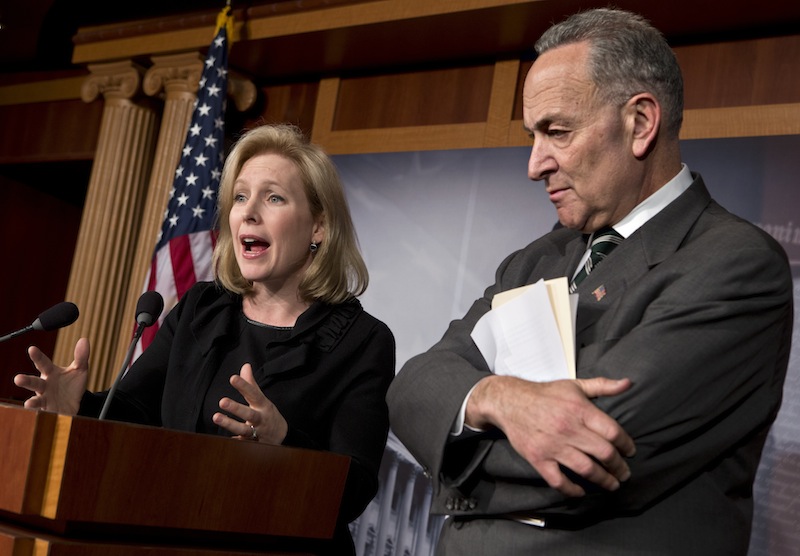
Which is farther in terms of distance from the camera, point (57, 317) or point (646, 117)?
point (57, 317)

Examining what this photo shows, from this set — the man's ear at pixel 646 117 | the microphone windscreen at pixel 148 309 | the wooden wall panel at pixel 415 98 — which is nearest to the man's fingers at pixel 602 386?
the man's ear at pixel 646 117

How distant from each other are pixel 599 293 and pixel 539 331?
204 millimetres

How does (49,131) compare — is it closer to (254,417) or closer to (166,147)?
(166,147)

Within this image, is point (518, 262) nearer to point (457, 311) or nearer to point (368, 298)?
point (457, 311)

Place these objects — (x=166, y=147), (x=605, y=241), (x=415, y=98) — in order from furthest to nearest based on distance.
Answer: (x=166, y=147)
(x=415, y=98)
(x=605, y=241)

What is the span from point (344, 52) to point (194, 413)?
10.2 ft

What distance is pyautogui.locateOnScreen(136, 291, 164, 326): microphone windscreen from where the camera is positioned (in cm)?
218

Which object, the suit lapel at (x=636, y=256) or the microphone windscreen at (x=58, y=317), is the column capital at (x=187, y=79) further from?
the suit lapel at (x=636, y=256)

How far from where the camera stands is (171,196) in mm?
5082

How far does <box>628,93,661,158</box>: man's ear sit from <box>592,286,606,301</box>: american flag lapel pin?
271 millimetres

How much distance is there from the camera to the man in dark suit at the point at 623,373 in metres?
1.50

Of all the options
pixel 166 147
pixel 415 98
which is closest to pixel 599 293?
pixel 415 98

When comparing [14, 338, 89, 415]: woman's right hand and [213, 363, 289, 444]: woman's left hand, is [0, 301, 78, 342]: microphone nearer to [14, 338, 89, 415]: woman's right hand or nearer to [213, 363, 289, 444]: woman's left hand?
[14, 338, 89, 415]: woman's right hand

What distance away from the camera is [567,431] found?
4.68ft
